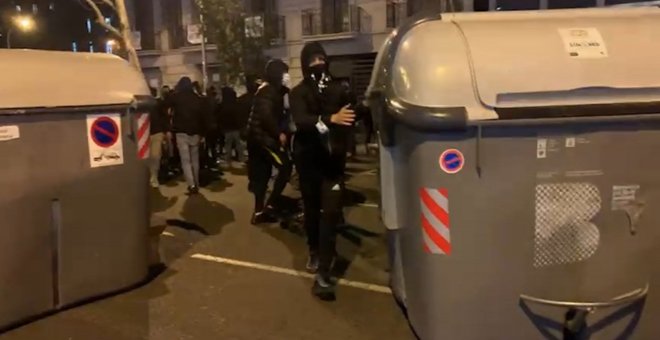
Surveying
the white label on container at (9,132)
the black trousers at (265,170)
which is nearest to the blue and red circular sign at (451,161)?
the white label on container at (9,132)

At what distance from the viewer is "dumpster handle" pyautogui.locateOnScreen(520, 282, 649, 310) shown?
3834 mm

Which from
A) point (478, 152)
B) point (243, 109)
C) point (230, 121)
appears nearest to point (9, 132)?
point (478, 152)

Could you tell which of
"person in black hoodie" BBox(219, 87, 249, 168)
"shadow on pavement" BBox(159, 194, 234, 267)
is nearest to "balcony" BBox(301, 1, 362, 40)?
"person in black hoodie" BBox(219, 87, 249, 168)

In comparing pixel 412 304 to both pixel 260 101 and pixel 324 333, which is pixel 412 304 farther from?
pixel 260 101

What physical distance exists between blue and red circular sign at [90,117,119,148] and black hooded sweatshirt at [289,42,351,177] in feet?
4.28

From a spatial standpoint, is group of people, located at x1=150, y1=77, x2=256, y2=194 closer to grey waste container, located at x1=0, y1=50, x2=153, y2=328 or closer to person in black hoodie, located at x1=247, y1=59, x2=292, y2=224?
person in black hoodie, located at x1=247, y1=59, x2=292, y2=224

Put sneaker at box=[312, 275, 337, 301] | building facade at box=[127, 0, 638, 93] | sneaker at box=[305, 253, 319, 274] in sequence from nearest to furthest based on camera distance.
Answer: sneaker at box=[312, 275, 337, 301] < sneaker at box=[305, 253, 319, 274] < building facade at box=[127, 0, 638, 93]

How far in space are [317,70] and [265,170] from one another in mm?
2896

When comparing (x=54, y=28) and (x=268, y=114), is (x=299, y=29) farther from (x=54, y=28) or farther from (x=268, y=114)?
(x=54, y=28)

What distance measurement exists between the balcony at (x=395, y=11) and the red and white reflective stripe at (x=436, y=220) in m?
21.7

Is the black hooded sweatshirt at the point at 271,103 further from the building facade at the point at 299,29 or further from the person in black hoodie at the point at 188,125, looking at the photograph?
the building facade at the point at 299,29

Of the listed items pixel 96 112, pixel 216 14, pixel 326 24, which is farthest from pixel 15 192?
Answer: pixel 326 24

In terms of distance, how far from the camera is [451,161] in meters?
3.73

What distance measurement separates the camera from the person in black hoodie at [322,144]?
17.5 ft
